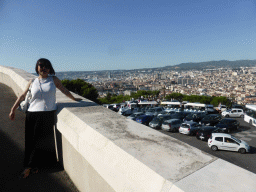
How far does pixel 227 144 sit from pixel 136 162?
12.1 m

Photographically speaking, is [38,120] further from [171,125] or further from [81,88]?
Answer: [81,88]

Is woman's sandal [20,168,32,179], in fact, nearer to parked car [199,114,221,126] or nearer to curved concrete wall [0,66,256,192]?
curved concrete wall [0,66,256,192]

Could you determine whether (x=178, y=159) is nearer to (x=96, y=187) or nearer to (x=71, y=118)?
(x=96, y=187)

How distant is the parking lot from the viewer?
9.97m

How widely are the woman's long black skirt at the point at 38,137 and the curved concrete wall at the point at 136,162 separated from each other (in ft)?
1.05

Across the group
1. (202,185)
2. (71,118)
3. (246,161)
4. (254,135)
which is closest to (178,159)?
(202,185)

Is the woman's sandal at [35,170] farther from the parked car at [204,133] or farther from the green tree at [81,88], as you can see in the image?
the green tree at [81,88]

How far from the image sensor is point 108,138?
59.1 inches

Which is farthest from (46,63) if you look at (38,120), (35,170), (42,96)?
(35,170)

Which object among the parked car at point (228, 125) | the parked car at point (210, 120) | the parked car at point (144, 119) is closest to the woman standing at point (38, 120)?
the parked car at point (144, 119)

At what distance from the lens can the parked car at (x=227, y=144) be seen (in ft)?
37.1

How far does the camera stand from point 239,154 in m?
11.4

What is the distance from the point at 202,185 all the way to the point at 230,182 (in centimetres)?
15

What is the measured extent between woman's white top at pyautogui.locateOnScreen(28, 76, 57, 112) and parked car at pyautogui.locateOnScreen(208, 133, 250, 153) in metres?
11.6
